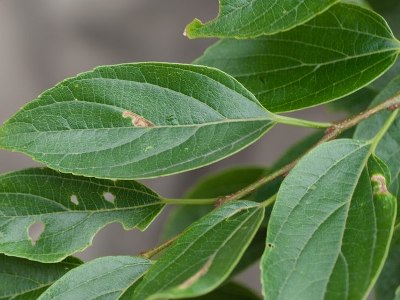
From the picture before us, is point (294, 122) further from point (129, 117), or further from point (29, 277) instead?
point (29, 277)

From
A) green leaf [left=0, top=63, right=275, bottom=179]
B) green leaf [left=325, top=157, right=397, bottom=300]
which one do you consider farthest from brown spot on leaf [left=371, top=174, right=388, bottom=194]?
green leaf [left=0, top=63, right=275, bottom=179]

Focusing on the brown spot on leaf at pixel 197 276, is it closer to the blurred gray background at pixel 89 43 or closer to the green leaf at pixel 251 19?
the green leaf at pixel 251 19

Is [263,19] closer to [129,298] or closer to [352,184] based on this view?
[352,184]

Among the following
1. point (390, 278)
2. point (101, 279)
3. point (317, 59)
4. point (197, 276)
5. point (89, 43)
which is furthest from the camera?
point (89, 43)

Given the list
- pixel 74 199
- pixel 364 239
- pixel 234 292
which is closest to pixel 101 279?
pixel 74 199

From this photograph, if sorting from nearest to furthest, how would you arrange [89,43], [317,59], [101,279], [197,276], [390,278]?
[197,276]
[101,279]
[317,59]
[390,278]
[89,43]

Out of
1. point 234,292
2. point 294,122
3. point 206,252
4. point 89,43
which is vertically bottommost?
point 234,292
